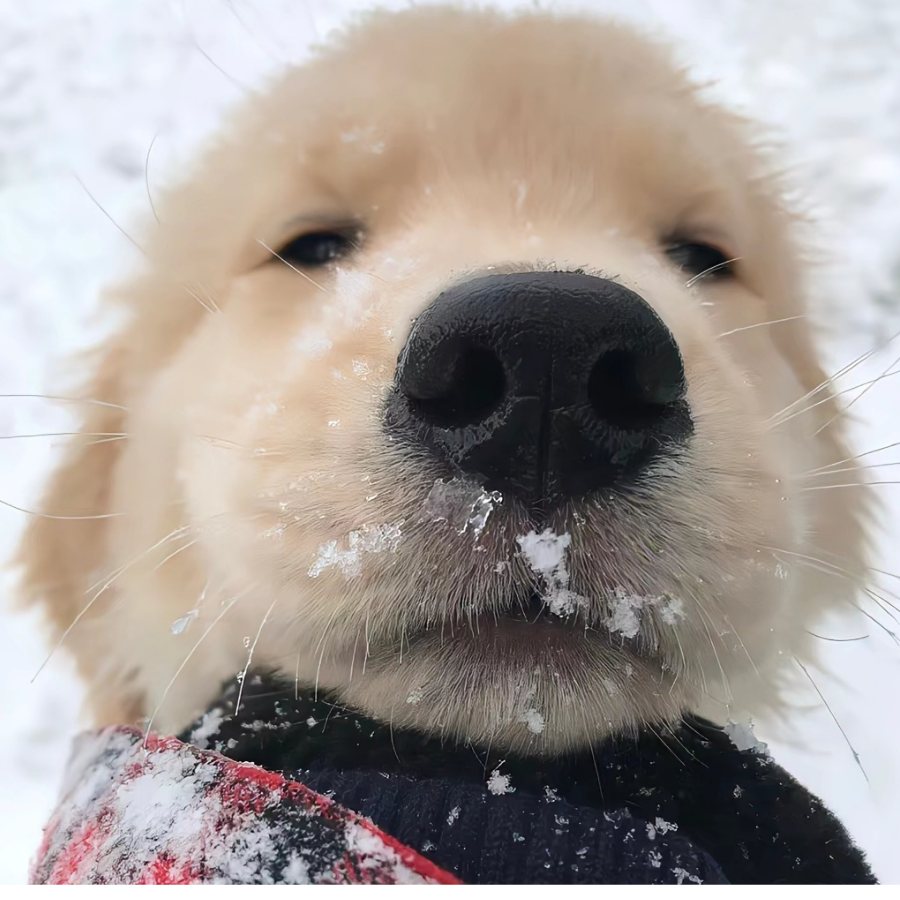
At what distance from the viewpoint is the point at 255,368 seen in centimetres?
195

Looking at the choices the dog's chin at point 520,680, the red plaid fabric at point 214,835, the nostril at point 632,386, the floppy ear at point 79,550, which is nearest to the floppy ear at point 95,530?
the floppy ear at point 79,550

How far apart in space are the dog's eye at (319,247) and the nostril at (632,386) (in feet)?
3.50

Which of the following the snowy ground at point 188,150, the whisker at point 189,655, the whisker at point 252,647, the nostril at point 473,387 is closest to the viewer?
the nostril at point 473,387

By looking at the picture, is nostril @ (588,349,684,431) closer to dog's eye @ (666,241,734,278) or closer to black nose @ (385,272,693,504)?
black nose @ (385,272,693,504)

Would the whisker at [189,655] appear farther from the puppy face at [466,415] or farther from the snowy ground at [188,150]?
the snowy ground at [188,150]

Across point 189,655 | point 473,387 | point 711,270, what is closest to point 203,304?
point 189,655

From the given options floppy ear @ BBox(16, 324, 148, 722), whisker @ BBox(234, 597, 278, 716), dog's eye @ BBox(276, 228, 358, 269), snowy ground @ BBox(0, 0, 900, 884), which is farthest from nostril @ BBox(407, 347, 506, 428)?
snowy ground @ BBox(0, 0, 900, 884)

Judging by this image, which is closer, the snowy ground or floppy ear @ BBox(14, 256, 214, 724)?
floppy ear @ BBox(14, 256, 214, 724)

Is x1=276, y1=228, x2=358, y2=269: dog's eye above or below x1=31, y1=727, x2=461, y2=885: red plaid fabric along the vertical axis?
above

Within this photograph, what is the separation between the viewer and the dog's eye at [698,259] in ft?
7.66

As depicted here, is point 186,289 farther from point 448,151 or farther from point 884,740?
point 884,740

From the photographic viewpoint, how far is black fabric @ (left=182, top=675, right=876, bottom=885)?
1.31 m

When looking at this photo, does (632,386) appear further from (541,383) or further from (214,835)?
(214,835)

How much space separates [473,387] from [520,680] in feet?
1.56
